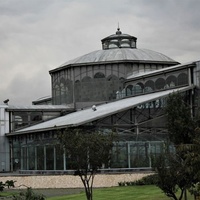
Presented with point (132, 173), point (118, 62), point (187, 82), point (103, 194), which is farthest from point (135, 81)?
point (103, 194)

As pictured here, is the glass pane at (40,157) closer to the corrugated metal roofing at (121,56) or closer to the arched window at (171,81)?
the arched window at (171,81)

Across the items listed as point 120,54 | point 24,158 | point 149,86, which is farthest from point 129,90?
point 24,158

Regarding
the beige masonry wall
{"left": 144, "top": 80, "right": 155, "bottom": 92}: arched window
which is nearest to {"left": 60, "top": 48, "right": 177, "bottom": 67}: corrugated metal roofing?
{"left": 144, "top": 80, "right": 155, "bottom": 92}: arched window

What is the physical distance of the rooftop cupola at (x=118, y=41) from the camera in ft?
254

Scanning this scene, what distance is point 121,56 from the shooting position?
2854 inches

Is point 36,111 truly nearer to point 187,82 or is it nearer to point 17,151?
point 17,151

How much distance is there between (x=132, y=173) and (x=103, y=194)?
Result: 9854mm

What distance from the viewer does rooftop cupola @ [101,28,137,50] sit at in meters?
77.6

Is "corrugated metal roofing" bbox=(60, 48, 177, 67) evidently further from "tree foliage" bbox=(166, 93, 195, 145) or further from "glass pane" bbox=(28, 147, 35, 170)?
"tree foliage" bbox=(166, 93, 195, 145)

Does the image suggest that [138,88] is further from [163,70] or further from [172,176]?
[172,176]

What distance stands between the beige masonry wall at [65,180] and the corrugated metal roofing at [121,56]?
76.2 ft

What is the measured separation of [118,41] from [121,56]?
6.01 m

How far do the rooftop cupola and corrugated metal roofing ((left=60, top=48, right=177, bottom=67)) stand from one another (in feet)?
6.31

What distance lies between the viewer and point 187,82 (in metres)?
57.5
